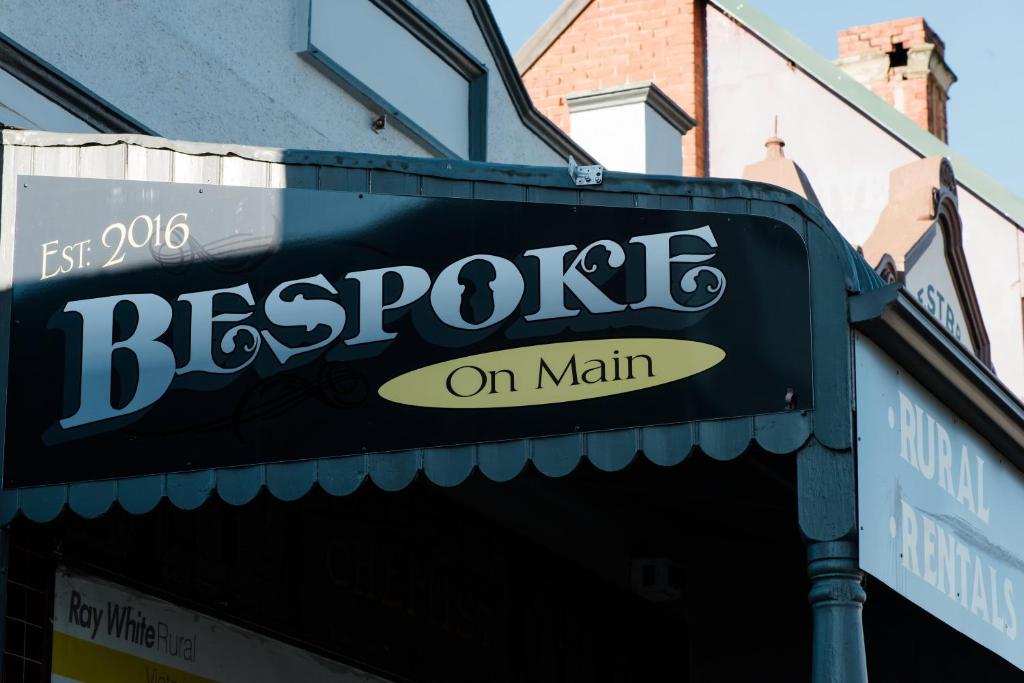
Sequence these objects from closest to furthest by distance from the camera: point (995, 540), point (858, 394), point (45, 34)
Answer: point (858, 394) → point (995, 540) → point (45, 34)

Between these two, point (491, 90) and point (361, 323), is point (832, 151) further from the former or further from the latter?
point (361, 323)

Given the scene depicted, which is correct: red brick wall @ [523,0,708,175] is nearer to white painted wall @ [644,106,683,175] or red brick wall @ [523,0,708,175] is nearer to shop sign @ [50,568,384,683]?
white painted wall @ [644,106,683,175]

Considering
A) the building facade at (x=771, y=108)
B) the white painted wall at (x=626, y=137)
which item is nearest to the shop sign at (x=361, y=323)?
the white painted wall at (x=626, y=137)

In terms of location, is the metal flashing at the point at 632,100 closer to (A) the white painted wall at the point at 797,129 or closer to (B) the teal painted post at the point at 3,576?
(A) the white painted wall at the point at 797,129

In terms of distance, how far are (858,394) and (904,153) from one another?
15953 mm

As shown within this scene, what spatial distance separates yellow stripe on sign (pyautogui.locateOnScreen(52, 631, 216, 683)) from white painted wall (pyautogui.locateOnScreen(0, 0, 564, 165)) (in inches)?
113

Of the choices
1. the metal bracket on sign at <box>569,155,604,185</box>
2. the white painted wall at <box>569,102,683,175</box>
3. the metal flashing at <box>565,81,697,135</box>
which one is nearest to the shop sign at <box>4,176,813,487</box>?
the metal bracket on sign at <box>569,155,604,185</box>

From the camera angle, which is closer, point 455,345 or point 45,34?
point 455,345

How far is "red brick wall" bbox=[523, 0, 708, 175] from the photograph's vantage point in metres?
23.2

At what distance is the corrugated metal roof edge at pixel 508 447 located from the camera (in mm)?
6590

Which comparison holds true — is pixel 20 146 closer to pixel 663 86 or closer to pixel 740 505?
pixel 740 505

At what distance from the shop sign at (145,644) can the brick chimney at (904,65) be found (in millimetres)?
18605

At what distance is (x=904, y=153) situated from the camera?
22.0 metres

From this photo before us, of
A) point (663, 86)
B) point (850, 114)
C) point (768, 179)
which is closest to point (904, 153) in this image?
point (850, 114)
